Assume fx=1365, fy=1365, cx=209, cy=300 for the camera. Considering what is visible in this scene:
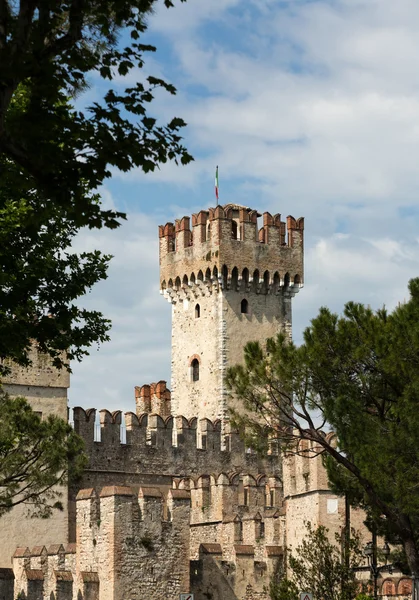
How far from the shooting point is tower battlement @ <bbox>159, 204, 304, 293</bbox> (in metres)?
53.4

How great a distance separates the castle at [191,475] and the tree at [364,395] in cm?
317

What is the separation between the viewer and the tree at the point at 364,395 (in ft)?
81.3

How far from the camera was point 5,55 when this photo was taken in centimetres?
1292

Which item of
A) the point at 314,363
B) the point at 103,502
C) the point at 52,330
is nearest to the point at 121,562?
the point at 103,502

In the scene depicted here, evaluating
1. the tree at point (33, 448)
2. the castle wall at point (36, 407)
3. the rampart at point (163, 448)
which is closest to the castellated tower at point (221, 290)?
the rampart at point (163, 448)

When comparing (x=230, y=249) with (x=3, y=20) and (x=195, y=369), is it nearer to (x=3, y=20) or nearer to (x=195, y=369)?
(x=195, y=369)

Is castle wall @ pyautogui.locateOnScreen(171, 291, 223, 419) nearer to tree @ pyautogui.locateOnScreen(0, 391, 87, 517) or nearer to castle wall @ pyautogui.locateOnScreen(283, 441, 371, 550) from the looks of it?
castle wall @ pyautogui.locateOnScreen(283, 441, 371, 550)

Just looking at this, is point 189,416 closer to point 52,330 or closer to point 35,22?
point 52,330

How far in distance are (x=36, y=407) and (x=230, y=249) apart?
14.5 m

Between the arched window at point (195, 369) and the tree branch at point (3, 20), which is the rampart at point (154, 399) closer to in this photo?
the arched window at point (195, 369)

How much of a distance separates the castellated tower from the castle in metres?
0.05

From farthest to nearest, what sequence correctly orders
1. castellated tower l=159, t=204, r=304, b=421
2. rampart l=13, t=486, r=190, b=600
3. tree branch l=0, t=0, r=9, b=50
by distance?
castellated tower l=159, t=204, r=304, b=421
rampart l=13, t=486, r=190, b=600
tree branch l=0, t=0, r=9, b=50

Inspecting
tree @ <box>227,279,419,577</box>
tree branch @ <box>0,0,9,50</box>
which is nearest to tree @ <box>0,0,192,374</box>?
tree branch @ <box>0,0,9,50</box>

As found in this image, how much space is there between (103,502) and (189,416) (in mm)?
19991
